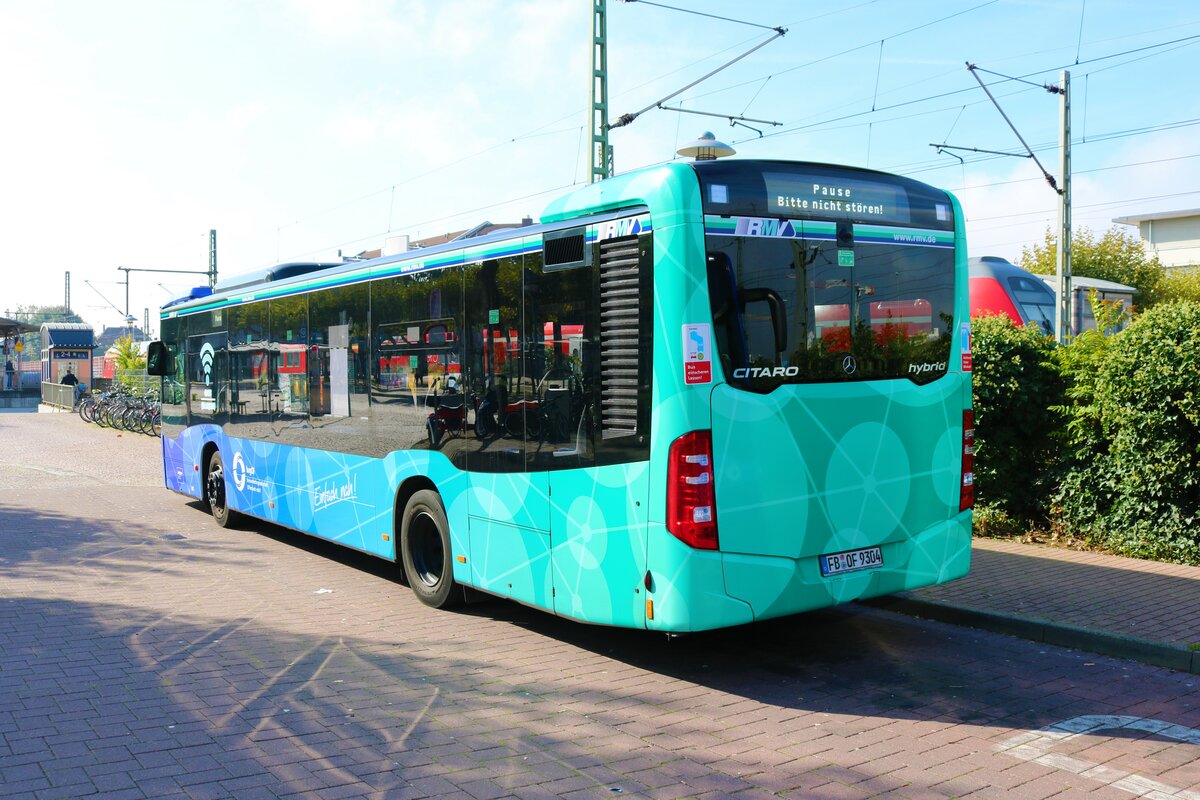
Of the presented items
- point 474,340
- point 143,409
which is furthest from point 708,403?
Result: point 143,409

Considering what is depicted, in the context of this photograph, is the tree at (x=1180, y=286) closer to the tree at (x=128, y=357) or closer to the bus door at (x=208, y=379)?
the bus door at (x=208, y=379)

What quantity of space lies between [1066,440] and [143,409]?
25.9 meters

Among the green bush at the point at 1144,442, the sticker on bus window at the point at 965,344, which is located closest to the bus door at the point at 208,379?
the sticker on bus window at the point at 965,344

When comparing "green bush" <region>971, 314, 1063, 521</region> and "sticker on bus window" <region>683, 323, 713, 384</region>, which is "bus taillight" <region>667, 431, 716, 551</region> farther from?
"green bush" <region>971, 314, 1063, 521</region>

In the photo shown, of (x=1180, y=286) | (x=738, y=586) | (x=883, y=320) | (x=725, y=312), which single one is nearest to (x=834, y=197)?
(x=883, y=320)

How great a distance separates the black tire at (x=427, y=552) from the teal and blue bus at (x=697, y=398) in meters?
0.03

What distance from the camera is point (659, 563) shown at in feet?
18.7

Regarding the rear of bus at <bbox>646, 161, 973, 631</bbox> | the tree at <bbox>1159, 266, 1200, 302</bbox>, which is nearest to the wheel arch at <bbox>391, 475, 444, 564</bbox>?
the rear of bus at <bbox>646, 161, 973, 631</bbox>

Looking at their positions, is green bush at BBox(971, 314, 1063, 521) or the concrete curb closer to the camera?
the concrete curb

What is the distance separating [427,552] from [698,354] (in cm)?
358

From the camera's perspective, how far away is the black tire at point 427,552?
25.7ft

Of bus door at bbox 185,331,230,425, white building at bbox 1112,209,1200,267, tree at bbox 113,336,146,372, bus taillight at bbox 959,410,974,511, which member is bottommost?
bus taillight at bbox 959,410,974,511

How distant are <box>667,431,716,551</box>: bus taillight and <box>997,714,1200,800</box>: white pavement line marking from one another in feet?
6.10

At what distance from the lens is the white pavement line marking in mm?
4559
